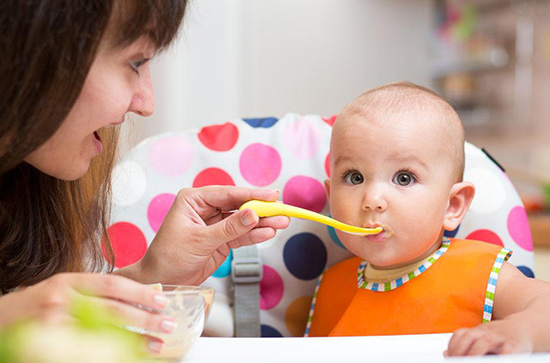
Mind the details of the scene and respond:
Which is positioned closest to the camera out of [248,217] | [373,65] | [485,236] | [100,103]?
[100,103]

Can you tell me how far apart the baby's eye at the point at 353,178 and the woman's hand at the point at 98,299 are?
0.43 metres

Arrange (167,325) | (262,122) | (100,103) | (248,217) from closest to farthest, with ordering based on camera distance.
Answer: (167,325) < (100,103) < (248,217) < (262,122)

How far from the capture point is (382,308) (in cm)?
91

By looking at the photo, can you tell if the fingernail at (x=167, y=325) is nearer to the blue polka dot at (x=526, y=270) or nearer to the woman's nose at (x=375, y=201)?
the woman's nose at (x=375, y=201)

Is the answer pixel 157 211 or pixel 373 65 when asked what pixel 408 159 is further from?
pixel 373 65

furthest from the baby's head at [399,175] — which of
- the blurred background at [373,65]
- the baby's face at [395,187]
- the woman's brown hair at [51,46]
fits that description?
the blurred background at [373,65]

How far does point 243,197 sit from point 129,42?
275 mm

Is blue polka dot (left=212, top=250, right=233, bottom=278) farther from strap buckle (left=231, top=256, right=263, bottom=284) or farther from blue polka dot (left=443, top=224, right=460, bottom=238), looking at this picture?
blue polka dot (left=443, top=224, right=460, bottom=238)

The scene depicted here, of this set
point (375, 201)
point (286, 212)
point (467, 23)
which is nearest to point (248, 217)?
point (286, 212)

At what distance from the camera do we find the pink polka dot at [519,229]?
3.35 ft

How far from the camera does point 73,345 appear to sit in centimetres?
40

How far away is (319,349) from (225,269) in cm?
41

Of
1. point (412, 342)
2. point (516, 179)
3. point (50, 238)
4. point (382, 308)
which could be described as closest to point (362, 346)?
point (412, 342)

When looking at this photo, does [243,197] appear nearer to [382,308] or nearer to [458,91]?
[382,308]
